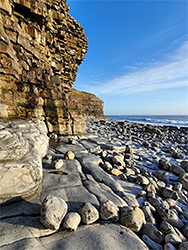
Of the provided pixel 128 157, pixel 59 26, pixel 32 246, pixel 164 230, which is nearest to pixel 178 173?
pixel 128 157

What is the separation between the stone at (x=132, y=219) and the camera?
4.95 ft

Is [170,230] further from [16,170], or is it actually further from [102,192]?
[16,170]

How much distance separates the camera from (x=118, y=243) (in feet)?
4.11

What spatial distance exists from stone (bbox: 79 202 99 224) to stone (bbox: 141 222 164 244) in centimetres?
66

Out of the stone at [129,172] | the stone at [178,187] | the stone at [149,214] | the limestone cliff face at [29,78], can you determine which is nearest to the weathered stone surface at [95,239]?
the stone at [149,214]

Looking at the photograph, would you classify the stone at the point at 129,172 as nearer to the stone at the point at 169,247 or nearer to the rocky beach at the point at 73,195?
the rocky beach at the point at 73,195

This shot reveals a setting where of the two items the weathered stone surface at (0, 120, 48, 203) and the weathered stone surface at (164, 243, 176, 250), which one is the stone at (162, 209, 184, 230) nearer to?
the weathered stone surface at (164, 243, 176, 250)

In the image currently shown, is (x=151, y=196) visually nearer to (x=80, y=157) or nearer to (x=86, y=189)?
(x=86, y=189)

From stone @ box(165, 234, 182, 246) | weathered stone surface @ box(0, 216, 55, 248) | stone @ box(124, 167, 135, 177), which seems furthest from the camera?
stone @ box(124, 167, 135, 177)

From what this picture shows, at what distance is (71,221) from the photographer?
1355mm

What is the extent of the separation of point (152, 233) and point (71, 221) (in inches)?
41.5

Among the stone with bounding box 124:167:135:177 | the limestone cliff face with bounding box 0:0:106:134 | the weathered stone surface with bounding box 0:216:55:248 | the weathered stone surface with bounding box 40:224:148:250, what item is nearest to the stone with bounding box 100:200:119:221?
the weathered stone surface with bounding box 40:224:148:250

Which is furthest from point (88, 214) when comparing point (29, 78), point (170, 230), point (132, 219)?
point (29, 78)

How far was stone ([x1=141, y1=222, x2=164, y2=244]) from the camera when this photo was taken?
57.8 inches
